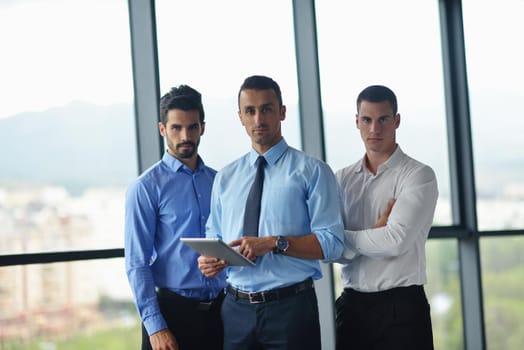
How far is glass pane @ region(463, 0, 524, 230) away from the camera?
17.6 ft

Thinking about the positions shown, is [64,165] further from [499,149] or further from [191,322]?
[499,149]

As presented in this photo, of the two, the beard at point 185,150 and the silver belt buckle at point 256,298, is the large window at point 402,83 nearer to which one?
the beard at point 185,150

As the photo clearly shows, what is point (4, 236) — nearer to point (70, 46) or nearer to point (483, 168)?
point (70, 46)

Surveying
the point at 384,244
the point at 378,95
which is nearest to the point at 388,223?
the point at 384,244

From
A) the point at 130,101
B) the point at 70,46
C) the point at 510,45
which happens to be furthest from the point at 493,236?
the point at 70,46

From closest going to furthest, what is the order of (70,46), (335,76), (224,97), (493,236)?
(70,46) < (224,97) < (335,76) < (493,236)

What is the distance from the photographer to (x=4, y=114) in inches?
149

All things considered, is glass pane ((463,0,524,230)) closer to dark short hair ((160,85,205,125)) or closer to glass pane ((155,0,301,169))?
glass pane ((155,0,301,169))

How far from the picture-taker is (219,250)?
2.60 meters

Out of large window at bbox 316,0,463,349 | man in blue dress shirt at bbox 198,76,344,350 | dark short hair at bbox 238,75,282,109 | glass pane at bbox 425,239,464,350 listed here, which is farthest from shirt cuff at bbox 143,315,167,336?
glass pane at bbox 425,239,464,350

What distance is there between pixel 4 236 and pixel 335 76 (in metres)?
2.24

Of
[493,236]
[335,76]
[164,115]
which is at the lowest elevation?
[493,236]

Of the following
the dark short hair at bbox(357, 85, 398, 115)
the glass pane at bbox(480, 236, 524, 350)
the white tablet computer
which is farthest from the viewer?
the glass pane at bbox(480, 236, 524, 350)

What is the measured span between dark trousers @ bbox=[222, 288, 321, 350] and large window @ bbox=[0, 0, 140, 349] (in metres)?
1.40
